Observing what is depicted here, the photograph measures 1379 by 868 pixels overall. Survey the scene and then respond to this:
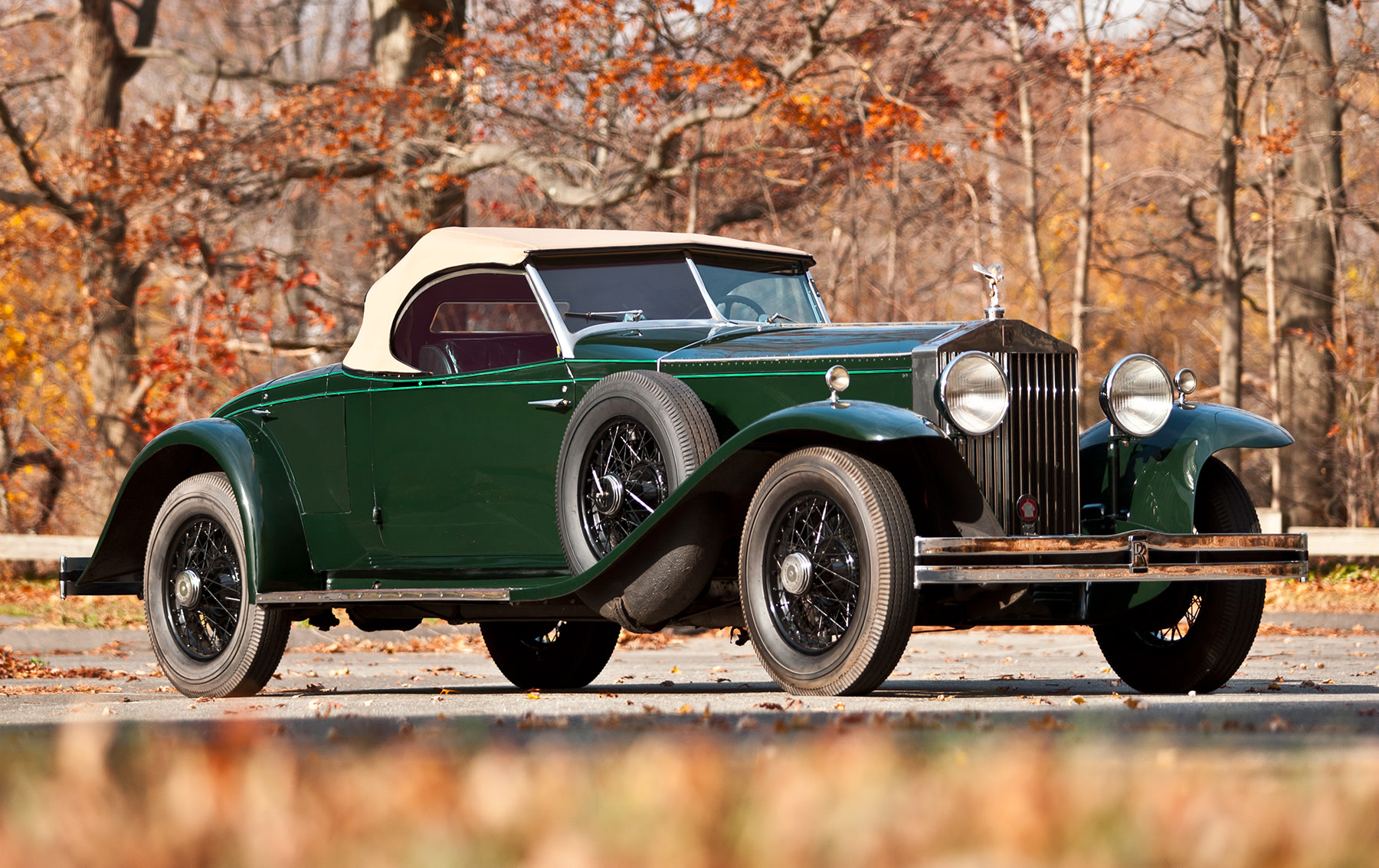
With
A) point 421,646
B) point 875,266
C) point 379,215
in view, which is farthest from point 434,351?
point 875,266

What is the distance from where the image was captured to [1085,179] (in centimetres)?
1678

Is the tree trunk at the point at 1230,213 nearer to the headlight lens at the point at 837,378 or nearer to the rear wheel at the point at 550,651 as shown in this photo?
the rear wheel at the point at 550,651

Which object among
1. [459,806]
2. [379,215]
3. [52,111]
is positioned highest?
[52,111]

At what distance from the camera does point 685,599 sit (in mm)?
6367

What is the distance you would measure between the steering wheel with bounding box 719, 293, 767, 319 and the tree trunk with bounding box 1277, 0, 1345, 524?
37.3 ft

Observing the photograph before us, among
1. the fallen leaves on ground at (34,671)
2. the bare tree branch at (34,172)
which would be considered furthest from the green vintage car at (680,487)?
the bare tree branch at (34,172)

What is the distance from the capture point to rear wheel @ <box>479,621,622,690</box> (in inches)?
335

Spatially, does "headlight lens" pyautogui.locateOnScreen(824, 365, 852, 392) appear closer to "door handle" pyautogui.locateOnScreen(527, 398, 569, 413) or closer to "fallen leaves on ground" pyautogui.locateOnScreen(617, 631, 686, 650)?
"door handle" pyautogui.locateOnScreen(527, 398, 569, 413)

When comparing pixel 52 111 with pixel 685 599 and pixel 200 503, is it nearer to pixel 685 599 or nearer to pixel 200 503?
pixel 200 503

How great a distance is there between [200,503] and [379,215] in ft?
36.2

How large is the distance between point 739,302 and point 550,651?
6.90 ft

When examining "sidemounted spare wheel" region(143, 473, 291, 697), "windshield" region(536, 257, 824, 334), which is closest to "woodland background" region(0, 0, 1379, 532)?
"windshield" region(536, 257, 824, 334)

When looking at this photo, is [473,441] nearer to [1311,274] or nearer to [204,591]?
[204,591]

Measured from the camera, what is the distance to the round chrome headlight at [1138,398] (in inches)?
264
